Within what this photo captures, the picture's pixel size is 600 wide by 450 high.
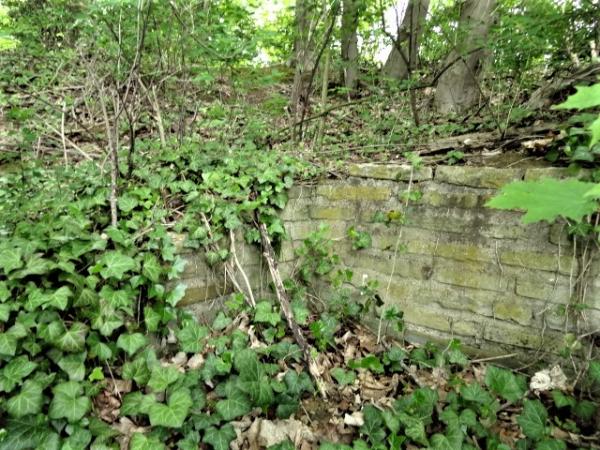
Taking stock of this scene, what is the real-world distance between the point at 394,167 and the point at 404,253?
648 mm

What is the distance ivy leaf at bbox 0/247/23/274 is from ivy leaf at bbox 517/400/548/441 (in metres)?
2.73

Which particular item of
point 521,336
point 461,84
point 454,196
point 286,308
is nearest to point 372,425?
point 286,308

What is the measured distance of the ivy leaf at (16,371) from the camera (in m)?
1.68

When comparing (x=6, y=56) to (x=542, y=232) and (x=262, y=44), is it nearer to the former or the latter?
(x=262, y=44)

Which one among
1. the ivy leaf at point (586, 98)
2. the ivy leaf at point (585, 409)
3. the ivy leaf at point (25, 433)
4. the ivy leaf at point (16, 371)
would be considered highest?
the ivy leaf at point (586, 98)

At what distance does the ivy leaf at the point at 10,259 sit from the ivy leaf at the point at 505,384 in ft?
8.66

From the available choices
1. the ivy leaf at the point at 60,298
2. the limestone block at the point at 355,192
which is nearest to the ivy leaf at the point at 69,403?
the ivy leaf at the point at 60,298

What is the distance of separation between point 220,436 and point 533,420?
1.63 metres

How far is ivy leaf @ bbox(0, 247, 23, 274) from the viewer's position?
72.9 inches

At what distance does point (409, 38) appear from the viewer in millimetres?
5074

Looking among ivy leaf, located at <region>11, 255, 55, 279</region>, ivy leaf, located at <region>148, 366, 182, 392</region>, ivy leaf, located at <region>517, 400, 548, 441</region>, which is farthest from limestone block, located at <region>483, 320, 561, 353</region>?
ivy leaf, located at <region>11, 255, 55, 279</region>

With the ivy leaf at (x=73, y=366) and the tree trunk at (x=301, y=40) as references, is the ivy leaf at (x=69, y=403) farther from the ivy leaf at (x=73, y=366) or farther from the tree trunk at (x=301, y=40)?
the tree trunk at (x=301, y=40)

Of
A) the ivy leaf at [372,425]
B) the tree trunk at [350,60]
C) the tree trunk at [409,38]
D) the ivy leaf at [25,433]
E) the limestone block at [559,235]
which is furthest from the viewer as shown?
the tree trunk at [350,60]

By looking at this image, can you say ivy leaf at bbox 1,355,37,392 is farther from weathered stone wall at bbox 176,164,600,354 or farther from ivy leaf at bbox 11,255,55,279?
weathered stone wall at bbox 176,164,600,354
